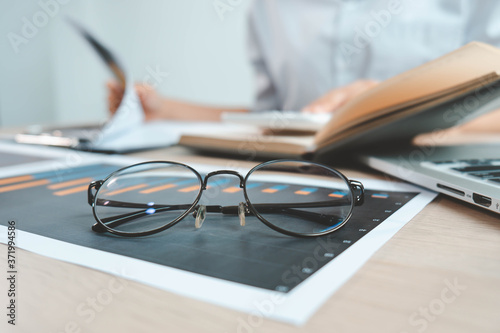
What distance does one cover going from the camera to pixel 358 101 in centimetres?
44

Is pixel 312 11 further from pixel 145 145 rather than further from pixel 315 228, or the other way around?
pixel 315 228

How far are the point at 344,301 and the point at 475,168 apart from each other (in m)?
0.29

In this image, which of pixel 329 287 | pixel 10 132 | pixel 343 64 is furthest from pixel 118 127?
pixel 343 64

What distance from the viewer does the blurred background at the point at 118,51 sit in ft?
6.61

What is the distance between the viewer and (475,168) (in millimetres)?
418

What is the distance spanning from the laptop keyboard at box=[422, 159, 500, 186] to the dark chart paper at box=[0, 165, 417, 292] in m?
0.05

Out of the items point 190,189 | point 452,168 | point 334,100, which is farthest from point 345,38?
point 190,189

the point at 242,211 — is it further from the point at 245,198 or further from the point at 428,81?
the point at 428,81

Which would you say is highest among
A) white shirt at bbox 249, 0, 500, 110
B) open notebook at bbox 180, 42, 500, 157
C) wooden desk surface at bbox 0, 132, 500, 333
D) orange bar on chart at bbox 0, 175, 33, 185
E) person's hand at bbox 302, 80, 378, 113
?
white shirt at bbox 249, 0, 500, 110

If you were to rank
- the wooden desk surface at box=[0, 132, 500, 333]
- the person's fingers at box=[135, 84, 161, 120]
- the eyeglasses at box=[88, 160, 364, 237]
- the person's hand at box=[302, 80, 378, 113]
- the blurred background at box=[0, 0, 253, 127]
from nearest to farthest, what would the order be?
1. the wooden desk surface at box=[0, 132, 500, 333]
2. the eyeglasses at box=[88, 160, 364, 237]
3. the person's hand at box=[302, 80, 378, 113]
4. the person's fingers at box=[135, 84, 161, 120]
5. the blurred background at box=[0, 0, 253, 127]

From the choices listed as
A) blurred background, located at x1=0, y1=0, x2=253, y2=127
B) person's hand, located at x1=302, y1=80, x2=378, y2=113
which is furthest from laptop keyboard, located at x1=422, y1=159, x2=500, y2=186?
blurred background, located at x1=0, y1=0, x2=253, y2=127

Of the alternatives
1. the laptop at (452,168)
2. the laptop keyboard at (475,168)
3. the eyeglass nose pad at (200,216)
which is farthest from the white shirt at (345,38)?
the eyeglass nose pad at (200,216)

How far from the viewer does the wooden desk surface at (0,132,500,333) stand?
0.19 metres

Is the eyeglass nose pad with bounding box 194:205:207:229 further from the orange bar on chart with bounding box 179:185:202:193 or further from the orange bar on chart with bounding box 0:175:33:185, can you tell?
the orange bar on chart with bounding box 0:175:33:185
